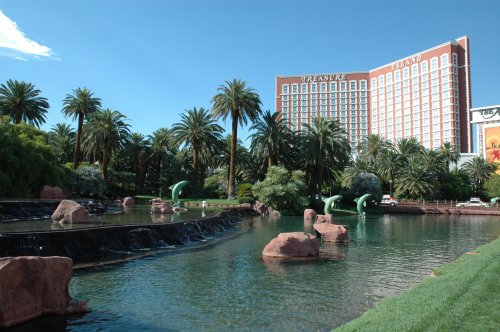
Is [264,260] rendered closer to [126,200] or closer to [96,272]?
Result: [96,272]

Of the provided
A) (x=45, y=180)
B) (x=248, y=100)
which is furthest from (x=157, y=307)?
(x=248, y=100)

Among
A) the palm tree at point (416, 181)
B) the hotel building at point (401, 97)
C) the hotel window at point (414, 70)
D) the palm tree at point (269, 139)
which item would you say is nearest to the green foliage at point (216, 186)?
the palm tree at point (269, 139)

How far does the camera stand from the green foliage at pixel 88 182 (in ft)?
184

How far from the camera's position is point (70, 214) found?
80.9 feet

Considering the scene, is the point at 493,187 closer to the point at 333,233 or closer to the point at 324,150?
the point at 324,150

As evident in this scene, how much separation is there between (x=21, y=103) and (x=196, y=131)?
79.3ft

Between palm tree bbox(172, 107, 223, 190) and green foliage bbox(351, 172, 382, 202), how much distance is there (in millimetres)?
22136

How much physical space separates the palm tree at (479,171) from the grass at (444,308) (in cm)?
9025

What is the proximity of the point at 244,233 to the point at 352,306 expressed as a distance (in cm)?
1943

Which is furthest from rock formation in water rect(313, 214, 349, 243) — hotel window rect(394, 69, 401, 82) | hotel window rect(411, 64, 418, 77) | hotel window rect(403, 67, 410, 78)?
hotel window rect(394, 69, 401, 82)

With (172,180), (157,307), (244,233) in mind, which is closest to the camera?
(157,307)

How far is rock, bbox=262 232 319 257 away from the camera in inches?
761

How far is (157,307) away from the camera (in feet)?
37.9

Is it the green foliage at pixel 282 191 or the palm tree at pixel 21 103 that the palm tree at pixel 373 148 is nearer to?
the green foliage at pixel 282 191
